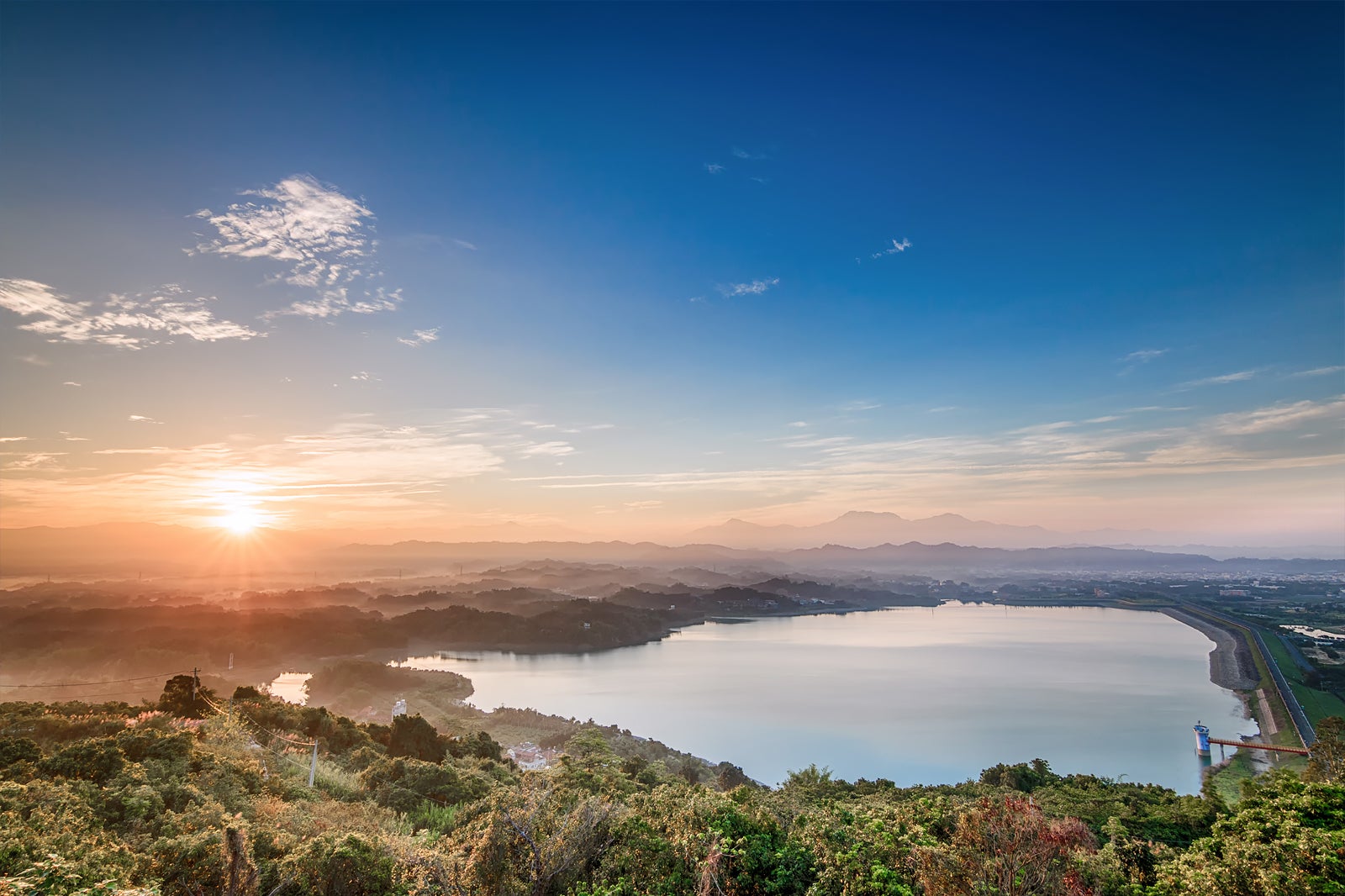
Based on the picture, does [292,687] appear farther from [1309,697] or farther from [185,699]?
[1309,697]

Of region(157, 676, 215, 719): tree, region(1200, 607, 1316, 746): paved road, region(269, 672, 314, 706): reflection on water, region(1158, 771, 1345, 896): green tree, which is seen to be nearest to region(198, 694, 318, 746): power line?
region(157, 676, 215, 719): tree

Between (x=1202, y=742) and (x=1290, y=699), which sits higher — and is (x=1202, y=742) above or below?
above

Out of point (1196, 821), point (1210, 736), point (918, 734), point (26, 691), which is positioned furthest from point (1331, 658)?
point (26, 691)

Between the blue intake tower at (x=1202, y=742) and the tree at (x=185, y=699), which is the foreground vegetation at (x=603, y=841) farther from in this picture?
the blue intake tower at (x=1202, y=742)

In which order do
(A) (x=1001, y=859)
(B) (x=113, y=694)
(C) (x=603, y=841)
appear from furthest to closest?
(B) (x=113, y=694), (C) (x=603, y=841), (A) (x=1001, y=859)

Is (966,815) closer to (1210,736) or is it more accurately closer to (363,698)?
(1210,736)

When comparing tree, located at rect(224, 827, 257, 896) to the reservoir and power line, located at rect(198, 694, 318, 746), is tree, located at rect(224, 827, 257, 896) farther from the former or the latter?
the reservoir

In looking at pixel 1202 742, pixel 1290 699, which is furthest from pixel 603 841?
pixel 1290 699
